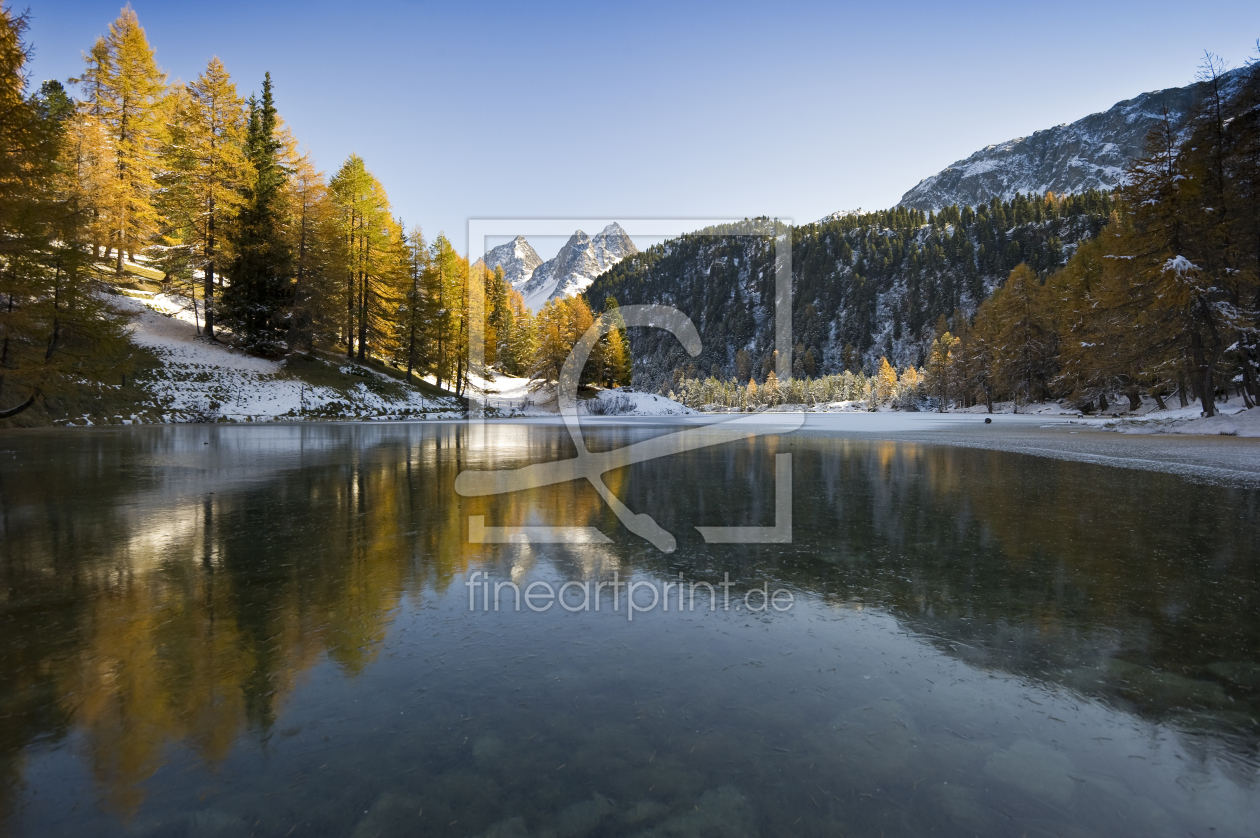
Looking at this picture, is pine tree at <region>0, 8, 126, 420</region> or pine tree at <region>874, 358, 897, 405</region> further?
pine tree at <region>874, 358, 897, 405</region>

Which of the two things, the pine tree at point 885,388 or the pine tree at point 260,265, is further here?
the pine tree at point 885,388

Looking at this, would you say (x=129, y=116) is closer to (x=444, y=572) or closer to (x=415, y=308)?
(x=415, y=308)

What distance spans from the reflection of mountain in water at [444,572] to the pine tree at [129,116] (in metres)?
29.3

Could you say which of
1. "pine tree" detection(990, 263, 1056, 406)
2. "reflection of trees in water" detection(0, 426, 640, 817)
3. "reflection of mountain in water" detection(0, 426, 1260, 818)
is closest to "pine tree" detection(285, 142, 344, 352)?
"reflection of mountain in water" detection(0, 426, 1260, 818)

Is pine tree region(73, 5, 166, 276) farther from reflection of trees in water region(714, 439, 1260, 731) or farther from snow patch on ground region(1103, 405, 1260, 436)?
snow patch on ground region(1103, 405, 1260, 436)

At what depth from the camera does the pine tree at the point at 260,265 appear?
3125 cm

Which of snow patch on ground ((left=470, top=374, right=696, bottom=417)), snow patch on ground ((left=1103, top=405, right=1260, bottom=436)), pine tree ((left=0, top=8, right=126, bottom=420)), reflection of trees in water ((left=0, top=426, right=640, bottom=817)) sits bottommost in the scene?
reflection of trees in water ((left=0, top=426, right=640, bottom=817))

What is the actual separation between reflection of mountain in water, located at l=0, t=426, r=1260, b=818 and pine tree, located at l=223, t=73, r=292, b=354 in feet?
A: 70.9

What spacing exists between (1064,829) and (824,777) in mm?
941

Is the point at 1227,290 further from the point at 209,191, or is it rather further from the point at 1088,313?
the point at 209,191

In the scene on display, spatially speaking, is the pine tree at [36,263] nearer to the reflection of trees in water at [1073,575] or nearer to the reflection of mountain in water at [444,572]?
the reflection of mountain in water at [444,572]
